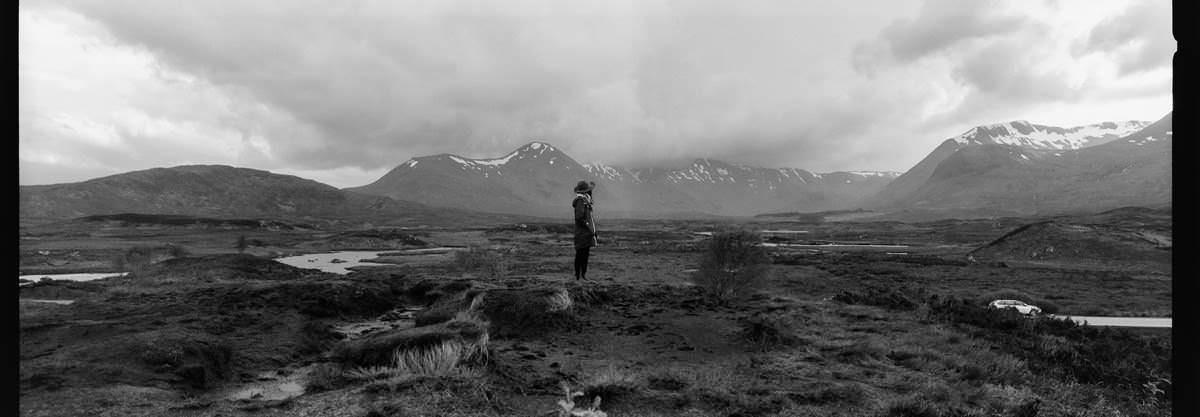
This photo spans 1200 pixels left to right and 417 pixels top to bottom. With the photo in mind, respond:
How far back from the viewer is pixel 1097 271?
149ft

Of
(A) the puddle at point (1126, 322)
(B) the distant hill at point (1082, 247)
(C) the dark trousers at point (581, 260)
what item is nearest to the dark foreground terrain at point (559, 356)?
(C) the dark trousers at point (581, 260)

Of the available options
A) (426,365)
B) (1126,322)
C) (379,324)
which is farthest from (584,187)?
(1126,322)

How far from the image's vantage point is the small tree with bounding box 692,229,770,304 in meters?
13.7

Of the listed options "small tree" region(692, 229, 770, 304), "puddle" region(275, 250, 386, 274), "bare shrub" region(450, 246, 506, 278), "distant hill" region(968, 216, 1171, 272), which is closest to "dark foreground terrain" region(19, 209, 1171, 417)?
"small tree" region(692, 229, 770, 304)

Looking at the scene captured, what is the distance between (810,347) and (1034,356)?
3.81m

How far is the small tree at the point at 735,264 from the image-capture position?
13734 mm

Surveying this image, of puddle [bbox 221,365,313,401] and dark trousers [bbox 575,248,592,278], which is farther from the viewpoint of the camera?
dark trousers [bbox 575,248,592,278]

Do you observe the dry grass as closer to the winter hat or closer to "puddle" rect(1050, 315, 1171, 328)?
the winter hat

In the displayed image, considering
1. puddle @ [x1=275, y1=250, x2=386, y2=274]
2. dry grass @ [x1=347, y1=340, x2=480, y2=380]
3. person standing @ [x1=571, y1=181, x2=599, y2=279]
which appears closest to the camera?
dry grass @ [x1=347, y1=340, x2=480, y2=380]

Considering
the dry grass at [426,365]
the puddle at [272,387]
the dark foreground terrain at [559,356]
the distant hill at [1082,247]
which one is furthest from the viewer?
the distant hill at [1082,247]

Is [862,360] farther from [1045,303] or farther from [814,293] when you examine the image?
[1045,303]

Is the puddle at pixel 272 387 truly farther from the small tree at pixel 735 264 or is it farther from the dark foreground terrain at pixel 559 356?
the small tree at pixel 735 264

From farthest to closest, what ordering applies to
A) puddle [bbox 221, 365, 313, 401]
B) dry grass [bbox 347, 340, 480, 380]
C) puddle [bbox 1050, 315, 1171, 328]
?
1. puddle [bbox 1050, 315, 1171, 328]
2. puddle [bbox 221, 365, 313, 401]
3. dry grass [bbox 347, 340, 480, 380]

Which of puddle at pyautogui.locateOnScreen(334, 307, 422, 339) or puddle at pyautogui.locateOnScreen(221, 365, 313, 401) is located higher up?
puddle at pyautogui.locateOnScreen(221, 365, 313, 401)
